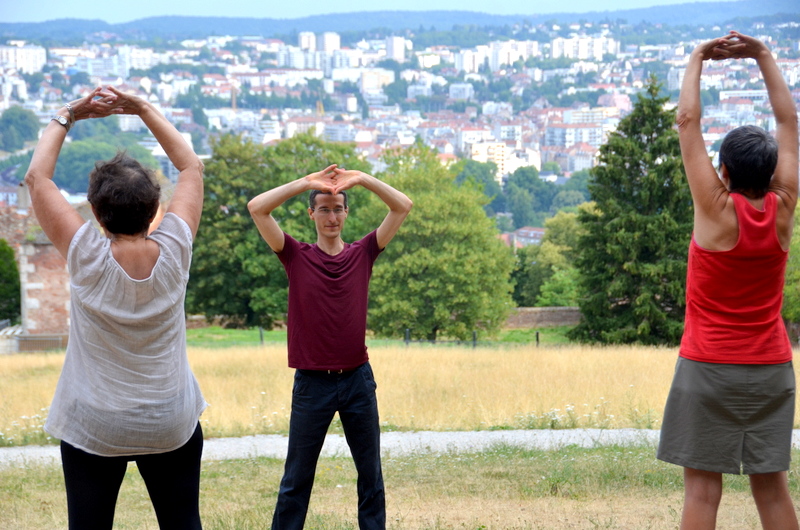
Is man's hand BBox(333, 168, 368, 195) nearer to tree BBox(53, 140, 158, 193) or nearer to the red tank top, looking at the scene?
the red tank top

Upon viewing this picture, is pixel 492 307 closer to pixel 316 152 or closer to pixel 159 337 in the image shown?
pixel 316 152

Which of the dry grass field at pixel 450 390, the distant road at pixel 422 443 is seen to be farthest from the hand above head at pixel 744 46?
the dry grass field at pixel 450 390

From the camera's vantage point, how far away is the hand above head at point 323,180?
418cm

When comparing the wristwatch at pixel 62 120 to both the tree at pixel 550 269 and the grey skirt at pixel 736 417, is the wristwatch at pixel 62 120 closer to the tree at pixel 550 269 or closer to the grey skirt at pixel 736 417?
the grey skirt at pixel 736 417

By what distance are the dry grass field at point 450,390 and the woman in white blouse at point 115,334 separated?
245 inches

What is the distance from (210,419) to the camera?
9930 millimetres

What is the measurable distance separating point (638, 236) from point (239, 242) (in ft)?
54.2

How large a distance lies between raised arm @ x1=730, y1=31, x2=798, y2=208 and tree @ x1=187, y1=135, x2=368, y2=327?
32013mm

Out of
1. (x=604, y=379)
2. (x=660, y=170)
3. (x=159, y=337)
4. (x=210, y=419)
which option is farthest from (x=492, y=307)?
(x=159, y=337)

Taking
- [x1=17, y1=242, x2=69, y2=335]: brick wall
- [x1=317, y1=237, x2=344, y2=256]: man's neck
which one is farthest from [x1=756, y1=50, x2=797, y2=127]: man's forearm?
[x1=17, y1=242, x2=69, y2=335]: brick wall

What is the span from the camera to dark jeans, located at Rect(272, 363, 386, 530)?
161 inches

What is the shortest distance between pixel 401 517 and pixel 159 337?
2.52 m

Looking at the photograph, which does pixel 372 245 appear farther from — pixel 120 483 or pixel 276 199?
pixel 120 483

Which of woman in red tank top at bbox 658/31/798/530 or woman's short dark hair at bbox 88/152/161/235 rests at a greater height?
woman's short dark hair at bbox 88/152/161/235
